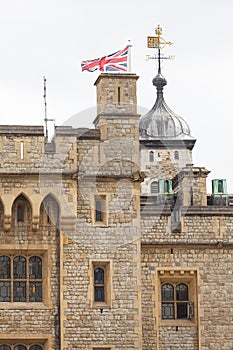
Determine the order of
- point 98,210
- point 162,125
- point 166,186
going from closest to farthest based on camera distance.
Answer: point 98,210
point 166,186
point 162,125

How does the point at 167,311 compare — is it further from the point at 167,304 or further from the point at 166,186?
the point at 166,186

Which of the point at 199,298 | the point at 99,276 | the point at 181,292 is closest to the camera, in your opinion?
the point at 99,276

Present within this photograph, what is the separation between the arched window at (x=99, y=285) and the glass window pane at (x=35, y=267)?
6.14 ft

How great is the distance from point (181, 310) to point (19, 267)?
6.19m

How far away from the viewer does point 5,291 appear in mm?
48969

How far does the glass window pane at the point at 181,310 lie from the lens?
168 ft

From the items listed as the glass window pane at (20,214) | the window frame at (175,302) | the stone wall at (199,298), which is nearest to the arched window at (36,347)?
the stone wall at (199,298)

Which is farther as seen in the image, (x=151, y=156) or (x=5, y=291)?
(x=151, y=156)

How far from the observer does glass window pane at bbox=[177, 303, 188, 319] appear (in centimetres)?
5131

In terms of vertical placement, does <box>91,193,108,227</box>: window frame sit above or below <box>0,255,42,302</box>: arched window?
above

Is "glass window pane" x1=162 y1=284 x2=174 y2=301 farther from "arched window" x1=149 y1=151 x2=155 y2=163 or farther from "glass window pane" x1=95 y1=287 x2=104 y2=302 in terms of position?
"arched window" x1=149 y1=151 x2=155 y2=163

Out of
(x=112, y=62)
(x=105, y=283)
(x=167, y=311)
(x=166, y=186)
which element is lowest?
(x=167, y=311)

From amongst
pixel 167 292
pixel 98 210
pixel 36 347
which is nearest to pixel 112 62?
pixel 98 210

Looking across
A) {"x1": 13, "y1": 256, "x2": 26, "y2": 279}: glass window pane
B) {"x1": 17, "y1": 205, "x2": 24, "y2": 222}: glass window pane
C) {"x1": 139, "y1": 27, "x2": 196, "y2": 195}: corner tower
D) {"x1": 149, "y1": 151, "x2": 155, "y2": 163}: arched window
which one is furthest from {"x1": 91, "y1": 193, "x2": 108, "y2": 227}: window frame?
{"x1": 149, "y1": 151, "x2": 155, "y2": 163}: arched window
